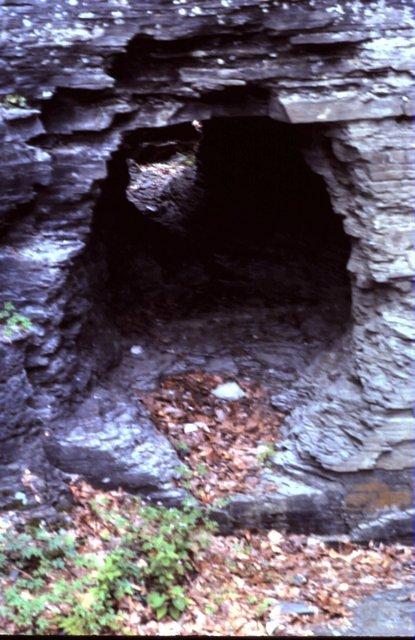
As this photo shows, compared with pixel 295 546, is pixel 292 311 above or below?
above

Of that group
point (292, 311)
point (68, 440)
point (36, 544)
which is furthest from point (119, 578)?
point (292, 311)

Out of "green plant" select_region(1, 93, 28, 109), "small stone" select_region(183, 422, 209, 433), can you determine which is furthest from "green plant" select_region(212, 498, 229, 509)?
"green plant" select_region(1, 93, 28, 109)

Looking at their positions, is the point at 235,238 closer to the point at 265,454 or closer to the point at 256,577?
the point at 265,454

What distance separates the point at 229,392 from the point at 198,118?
264 cm

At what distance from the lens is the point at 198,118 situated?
240 inches

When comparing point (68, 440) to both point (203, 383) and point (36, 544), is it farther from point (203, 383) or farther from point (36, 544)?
point (203, 383)

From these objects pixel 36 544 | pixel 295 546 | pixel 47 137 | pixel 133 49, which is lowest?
→ pixel 295 546

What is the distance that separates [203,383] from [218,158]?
3.84 m

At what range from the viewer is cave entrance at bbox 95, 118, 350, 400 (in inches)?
293

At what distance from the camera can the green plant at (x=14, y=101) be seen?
18.2ft

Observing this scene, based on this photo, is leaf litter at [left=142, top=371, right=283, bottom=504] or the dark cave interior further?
the dark cave interior

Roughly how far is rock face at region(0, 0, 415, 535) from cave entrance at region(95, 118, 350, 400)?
2.11ft

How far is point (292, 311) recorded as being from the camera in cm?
805

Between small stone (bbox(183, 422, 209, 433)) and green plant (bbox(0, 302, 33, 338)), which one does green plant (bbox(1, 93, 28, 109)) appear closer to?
green plant (bbox(0, 302, 33, 338))
